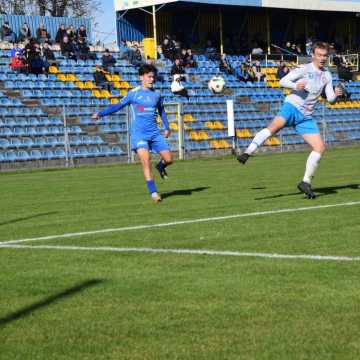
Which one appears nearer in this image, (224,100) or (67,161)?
(67,161)

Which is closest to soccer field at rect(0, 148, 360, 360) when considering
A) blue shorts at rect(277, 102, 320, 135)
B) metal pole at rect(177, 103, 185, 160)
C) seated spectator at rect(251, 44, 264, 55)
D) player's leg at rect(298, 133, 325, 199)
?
player's leg at rect(298, 133, 325, 199)

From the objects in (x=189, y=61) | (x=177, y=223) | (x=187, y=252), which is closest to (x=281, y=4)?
(x=189, y=61)

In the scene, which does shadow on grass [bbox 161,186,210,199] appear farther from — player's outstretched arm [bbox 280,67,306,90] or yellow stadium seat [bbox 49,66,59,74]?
yellow stadium seat [bbox 49,66,59,74]

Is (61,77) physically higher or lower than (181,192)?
higher

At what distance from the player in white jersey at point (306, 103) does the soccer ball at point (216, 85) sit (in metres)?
24.0

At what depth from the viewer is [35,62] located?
34312 millimetres

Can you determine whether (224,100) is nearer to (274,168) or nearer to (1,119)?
(1,119)

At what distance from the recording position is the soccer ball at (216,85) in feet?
124

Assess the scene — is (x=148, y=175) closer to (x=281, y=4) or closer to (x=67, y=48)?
(x=67, y=48)

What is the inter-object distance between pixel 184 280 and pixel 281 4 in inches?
1690

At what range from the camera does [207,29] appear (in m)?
48.4

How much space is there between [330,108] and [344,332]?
118ft

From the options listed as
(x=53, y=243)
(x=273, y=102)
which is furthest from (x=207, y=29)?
(x=53, y=243)

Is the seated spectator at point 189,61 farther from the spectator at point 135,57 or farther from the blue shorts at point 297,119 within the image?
the blue shorts at point 297,119
